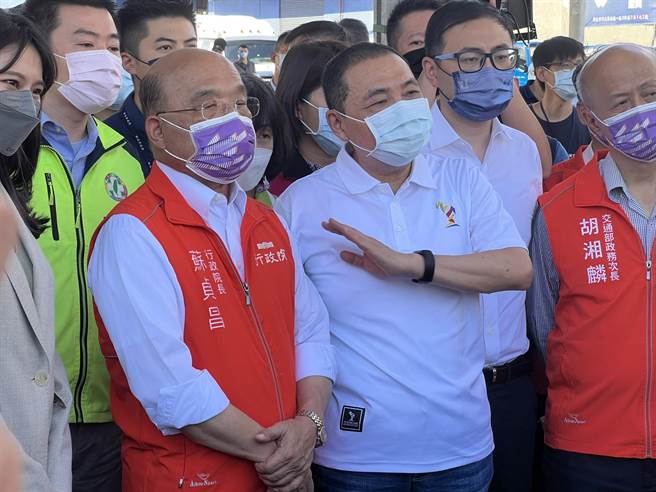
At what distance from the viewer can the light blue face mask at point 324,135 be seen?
10.4 feet

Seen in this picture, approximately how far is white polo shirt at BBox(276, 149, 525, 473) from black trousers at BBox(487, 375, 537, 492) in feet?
1.21

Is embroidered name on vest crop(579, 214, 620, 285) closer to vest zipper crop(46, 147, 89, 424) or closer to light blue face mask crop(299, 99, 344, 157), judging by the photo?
light blue face mask crop(299, 99, 344, 157)

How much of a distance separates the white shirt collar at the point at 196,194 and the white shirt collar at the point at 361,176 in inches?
15.0

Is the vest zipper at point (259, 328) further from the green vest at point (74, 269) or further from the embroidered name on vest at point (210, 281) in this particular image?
the green vest at point (74, 269)

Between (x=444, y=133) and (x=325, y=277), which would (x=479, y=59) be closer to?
(x=444, y=133)

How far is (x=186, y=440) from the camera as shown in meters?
2.09

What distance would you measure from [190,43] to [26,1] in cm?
71

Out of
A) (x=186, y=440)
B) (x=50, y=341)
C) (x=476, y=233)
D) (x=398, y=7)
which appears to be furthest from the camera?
(x=398, y=7)

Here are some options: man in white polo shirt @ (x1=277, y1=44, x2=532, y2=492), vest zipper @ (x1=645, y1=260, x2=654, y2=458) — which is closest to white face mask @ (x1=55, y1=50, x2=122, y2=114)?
man in white polo shirt @ (x1=277, y1=44, x2=532, y2=492)

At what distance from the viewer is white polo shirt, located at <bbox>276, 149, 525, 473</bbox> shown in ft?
7.77

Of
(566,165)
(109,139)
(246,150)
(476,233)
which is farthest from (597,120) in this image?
(109,139)

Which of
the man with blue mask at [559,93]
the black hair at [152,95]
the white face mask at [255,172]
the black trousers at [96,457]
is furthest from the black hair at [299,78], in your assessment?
the man with blue mask at [559,93]

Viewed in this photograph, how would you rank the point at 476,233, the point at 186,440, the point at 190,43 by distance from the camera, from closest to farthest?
1. the point at 186,440
2. the point at 476,233
3. the point at 190,43

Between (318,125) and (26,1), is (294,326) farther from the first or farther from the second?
(26,1)
